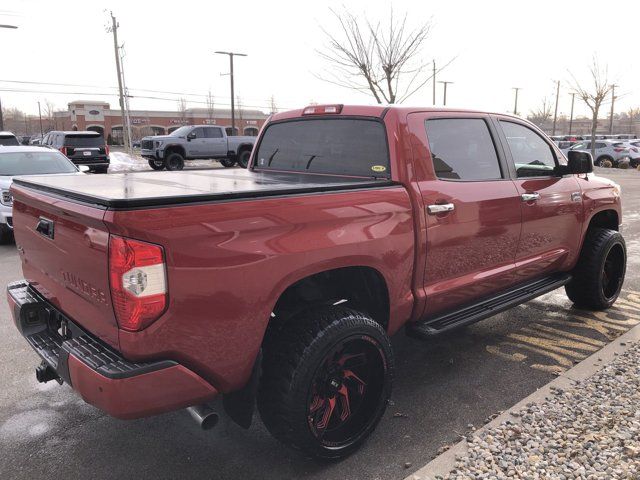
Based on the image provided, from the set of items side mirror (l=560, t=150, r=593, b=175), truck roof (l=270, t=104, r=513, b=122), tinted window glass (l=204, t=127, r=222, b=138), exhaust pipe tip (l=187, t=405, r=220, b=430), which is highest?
tinted window glass (l=204, t=127, r=222, b=138)

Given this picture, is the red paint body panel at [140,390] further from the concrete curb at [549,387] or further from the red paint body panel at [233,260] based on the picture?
the concrete curb at [549,387]

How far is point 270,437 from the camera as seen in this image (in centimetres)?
303

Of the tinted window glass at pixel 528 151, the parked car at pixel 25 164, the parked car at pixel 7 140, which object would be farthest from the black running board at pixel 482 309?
the parked car at pixel 7 140

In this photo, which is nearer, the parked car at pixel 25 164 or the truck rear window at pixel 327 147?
the truck rear window at pixel 327 147

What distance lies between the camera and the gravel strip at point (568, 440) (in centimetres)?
249

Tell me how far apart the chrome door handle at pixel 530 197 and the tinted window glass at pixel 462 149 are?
246 millimetres

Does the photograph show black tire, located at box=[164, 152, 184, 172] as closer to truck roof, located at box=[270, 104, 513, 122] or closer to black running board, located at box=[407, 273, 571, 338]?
truck roof, located at box=[270, 104, 513, 122]

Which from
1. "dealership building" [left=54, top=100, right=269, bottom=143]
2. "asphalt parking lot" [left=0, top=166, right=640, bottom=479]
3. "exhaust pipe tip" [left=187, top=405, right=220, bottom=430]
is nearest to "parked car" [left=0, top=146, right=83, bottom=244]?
"asphalt parking lot" [left=0, top=166, right=640, bottom=479]

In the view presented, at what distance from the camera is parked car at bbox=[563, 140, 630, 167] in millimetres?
28672

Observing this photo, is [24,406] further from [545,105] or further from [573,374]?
[545,105]

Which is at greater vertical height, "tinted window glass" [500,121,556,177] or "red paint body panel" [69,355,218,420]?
"tinted window glass" [500,121,556,177]

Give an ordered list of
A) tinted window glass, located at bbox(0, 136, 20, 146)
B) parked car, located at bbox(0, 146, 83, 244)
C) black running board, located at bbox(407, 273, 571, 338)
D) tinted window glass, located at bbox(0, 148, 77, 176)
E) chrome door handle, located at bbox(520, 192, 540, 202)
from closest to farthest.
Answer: black running board, located at bbox(407, 273, 571, 338) → chrome door handle, located at bbox(520, 192, 540, 202) → parked car, located at bbox(0, 146, 83, 244) → tinted window glass, located at bbox(0, 148, 77, 176) → tinted window glass, located at bbox(0, 136, 20, 146)

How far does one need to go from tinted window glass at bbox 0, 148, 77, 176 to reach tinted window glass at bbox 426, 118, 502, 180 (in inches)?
301

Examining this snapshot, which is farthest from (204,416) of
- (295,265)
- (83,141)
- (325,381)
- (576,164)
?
(83,141)
